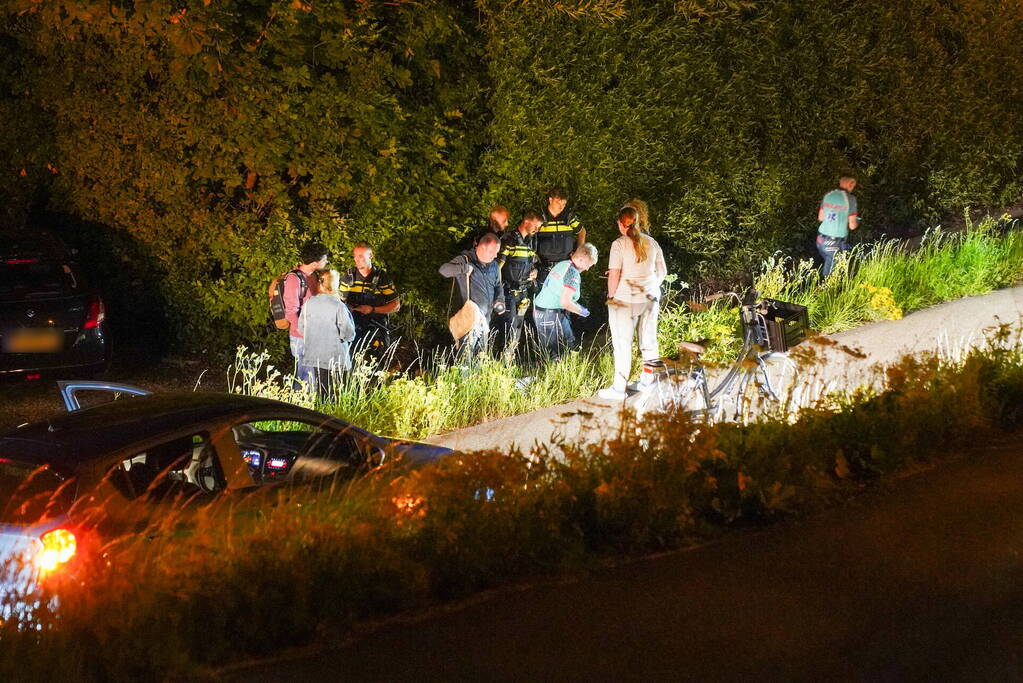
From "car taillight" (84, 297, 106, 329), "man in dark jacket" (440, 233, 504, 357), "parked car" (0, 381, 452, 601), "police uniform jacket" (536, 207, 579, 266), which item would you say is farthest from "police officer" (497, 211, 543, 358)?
"parked car" (0, 381, 452, 601)

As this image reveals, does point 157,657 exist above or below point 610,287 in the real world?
below

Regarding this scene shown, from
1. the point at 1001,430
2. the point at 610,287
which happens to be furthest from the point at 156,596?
the point at 610,287

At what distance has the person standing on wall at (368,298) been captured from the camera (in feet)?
35.1

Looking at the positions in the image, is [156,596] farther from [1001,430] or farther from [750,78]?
[750,78]

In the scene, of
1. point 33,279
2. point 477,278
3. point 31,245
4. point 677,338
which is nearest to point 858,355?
point 477,278

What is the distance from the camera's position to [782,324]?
8.69 m

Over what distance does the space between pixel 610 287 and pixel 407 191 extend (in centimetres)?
227

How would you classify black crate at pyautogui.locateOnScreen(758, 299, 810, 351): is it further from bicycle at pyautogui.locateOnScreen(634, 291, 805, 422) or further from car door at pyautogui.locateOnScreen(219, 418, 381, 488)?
car door at pyautogui.locateOnScreen(219, 418, 381, 488)

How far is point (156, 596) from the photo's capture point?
4.64m

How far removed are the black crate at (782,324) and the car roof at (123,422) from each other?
3.56m

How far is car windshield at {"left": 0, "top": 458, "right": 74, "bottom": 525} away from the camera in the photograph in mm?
5246

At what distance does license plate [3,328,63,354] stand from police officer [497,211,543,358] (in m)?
4.06

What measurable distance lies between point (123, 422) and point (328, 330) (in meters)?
3.54

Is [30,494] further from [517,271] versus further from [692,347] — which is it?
[517,271]
